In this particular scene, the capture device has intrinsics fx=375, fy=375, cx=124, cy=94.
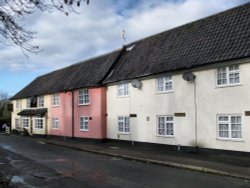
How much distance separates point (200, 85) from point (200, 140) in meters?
3.00

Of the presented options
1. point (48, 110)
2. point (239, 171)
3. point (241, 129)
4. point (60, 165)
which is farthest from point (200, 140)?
point (48, 110)

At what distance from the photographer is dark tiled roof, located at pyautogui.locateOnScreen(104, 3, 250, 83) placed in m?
19.6

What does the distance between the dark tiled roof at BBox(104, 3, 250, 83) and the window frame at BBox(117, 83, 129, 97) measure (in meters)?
0.60

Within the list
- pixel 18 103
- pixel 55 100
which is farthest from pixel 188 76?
pixel 18 103

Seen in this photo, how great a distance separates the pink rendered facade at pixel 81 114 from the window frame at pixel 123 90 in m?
2.30

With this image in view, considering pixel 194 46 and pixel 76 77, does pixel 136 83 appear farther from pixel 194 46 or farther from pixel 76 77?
pixel 76 77

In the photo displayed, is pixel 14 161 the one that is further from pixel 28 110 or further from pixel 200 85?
pixel 28 110

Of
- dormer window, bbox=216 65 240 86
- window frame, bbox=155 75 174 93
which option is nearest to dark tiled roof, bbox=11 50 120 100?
window frame, bbox=155 75 174 93

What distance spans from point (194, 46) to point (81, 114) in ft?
47.1

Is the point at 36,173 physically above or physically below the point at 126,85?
below

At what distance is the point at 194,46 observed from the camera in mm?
22250

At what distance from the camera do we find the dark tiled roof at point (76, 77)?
1250 inches

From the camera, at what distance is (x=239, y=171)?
1385cm

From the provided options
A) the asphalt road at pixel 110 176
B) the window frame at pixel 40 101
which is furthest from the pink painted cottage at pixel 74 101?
the asphalt road at pixel 110 176
